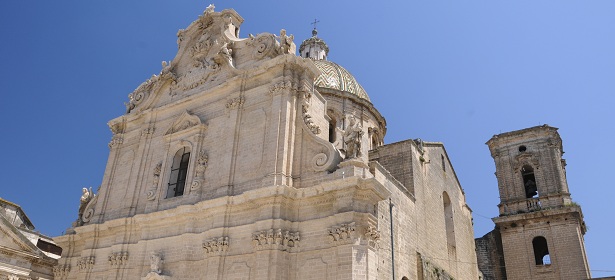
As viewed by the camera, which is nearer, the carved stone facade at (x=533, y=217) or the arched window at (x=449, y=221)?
the arched window at (x=449, y=221)

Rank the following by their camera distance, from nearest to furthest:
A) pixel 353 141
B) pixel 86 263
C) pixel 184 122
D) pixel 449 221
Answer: pixel 353 141 < pixel 86 263 < pixel 184 122 < pixel 449 221

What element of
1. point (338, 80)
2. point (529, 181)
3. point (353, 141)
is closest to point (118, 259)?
point (353, 141)

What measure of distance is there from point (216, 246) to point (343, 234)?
10.9 feet

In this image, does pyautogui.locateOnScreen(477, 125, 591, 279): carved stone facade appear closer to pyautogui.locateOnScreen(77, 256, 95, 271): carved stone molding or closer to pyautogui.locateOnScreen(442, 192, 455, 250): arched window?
pyautogui.locateOnScreen(442, 192, 455, 250): arched window

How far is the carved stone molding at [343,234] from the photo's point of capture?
33.7ft

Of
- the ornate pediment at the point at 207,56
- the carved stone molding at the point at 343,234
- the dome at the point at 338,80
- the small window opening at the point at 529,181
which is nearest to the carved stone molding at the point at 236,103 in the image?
the ornate pediment at the point at 207,56

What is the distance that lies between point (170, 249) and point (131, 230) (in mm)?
1924

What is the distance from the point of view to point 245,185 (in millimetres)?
12398

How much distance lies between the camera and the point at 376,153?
18.0 metres

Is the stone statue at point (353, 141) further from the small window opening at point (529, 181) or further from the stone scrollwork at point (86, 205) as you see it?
the small window opening at point (529, 181)

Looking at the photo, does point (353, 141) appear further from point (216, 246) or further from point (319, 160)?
point (216, 246)

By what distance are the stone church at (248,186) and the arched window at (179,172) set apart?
5cm

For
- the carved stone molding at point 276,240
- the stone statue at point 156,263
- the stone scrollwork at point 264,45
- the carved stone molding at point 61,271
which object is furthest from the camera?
the carved stone molding at point 61,271

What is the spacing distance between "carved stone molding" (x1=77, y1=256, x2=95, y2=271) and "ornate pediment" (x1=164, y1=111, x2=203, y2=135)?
4318 millimetres
